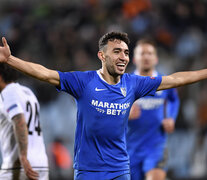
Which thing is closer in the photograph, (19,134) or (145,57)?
(19,134)

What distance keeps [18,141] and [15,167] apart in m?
0.36

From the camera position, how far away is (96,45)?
11781 mm

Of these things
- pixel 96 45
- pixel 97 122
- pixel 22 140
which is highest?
pixel 96 45

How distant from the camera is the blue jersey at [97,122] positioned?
15.1 feet

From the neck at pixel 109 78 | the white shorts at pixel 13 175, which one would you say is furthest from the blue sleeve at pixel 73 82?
the white shorts at pixel 13 175

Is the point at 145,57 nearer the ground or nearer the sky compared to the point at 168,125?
nearer the sky

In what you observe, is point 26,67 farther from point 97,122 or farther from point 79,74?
point 97,122

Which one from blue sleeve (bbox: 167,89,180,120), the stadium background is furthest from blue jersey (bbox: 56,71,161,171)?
the stadium background

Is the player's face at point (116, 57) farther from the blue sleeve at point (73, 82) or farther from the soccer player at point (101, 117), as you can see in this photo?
the blue sleeve at point (73, 82)

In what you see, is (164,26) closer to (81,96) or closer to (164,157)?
(164,157)

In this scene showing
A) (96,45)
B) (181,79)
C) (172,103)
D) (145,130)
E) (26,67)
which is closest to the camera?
(26,67)

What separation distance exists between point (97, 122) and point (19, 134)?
3.04ft

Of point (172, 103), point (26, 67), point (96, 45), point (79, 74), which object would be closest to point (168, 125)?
point (172, 103)

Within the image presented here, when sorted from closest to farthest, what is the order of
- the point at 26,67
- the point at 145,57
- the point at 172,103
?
1. the point at 26,67
2. the point at 145,57
3. the point at 172,103
